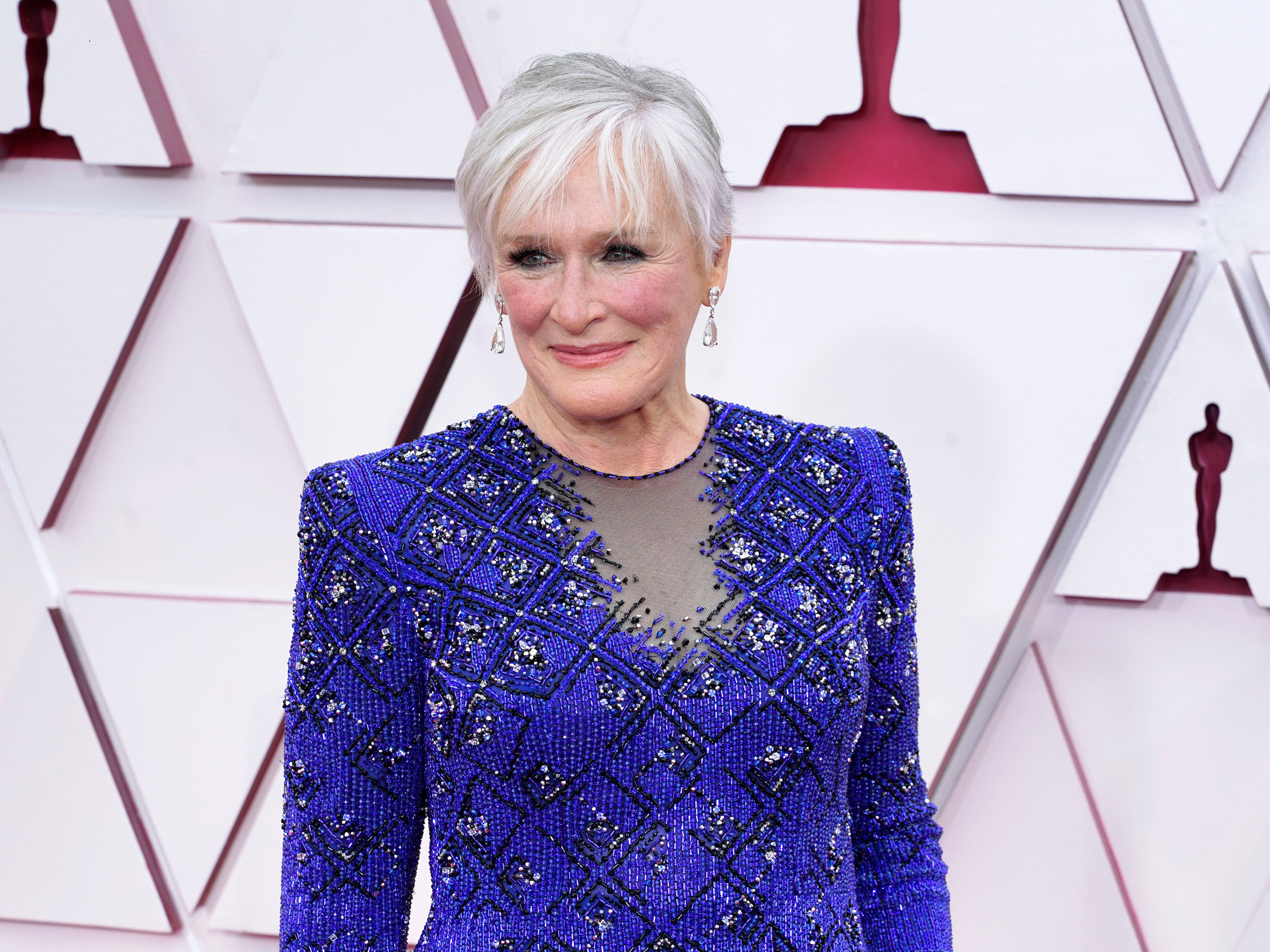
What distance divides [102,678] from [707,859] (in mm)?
1267

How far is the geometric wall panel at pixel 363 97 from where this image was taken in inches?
62.9

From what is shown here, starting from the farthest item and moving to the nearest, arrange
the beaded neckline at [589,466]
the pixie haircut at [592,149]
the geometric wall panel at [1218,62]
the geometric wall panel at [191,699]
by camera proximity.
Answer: the geometric wall panel at [191,699] → the geometric wall panel at [1218,62] → the beaded neckline at [589,466] → the pixie haircut at [592,149]

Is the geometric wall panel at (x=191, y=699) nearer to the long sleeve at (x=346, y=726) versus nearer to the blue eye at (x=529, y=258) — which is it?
the long sleeve at (x=346, y=726)

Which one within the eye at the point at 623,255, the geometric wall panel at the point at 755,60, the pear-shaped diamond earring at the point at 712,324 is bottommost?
the eye at the point at 623,255

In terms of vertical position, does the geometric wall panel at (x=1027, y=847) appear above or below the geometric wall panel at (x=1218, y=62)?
below

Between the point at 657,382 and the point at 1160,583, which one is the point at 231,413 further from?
the point at 1160,583

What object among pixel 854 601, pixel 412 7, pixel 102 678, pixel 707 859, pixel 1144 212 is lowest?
pixel 707 859

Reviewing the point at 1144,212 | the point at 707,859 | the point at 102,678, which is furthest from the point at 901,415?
the point at 102,678

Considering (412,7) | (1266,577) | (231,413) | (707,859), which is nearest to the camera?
(707,859)

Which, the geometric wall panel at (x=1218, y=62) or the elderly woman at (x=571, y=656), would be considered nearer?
the elderly woman at (x=571, y=656)

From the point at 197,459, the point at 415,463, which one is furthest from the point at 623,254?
the point at 197,459

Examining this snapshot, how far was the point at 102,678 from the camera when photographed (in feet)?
5.96

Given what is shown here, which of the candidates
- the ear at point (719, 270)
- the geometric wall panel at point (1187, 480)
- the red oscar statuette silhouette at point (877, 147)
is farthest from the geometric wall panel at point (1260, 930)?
the ear at point (719, 270)

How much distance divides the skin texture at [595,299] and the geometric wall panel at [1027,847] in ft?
2.99
